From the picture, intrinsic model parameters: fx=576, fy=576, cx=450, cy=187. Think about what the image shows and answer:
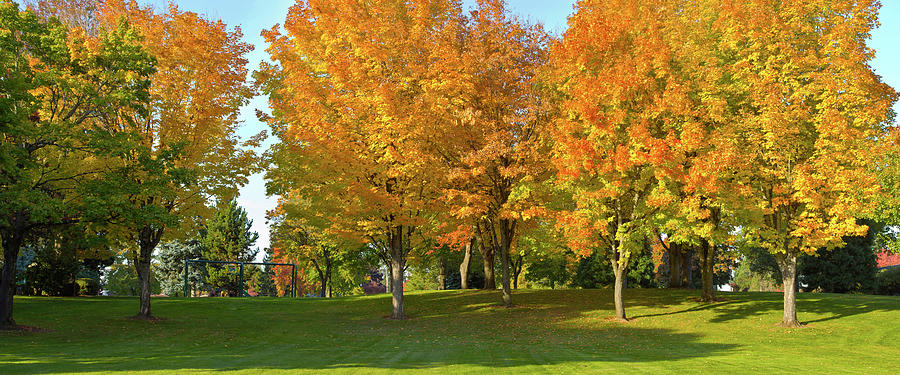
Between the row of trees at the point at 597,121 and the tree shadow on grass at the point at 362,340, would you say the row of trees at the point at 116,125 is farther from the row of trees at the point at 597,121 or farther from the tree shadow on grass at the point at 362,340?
the tree shadow on grass at the point at 362,340

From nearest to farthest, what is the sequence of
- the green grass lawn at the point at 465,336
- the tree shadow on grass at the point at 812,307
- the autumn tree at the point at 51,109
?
the green grass lawn at the point at 465,336, the autumn tree at the point at 51,109, the tree shadow on grass at the point at 812,307

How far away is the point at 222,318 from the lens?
27.9 m

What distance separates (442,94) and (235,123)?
987cm

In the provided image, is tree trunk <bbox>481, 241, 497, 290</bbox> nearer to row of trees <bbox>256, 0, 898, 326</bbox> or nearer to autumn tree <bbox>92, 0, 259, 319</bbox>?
row of trees <bbox>256, 0, 898, 326</bbox>

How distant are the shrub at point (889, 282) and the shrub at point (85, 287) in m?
61.2

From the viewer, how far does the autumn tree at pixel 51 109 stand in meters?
19.1

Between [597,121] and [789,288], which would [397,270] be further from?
[789,288]

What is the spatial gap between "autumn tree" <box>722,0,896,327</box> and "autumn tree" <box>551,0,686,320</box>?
333 cm

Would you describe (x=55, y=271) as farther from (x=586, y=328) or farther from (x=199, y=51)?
(x=586, y=328)

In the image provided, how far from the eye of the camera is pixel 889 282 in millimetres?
48906

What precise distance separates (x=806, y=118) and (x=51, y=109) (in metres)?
29.9

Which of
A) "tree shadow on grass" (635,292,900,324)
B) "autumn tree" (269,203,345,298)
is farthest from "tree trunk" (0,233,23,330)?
"autumn tree" (269,203,345,298)

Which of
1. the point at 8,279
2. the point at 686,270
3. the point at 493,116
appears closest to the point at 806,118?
the point at 493,116

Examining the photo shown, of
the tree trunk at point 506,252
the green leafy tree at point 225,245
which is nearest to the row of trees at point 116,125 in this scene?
the tree trunk at point 506,252
